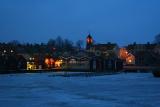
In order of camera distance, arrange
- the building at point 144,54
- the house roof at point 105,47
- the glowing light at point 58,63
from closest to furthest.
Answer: the building at point 144,54, the glowing light at point 58,63, the house roof at point 105,47

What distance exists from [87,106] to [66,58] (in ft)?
422

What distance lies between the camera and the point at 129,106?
38.7m

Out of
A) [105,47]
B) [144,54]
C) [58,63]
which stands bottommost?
[58,63]

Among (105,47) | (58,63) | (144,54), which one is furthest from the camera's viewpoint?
(105,47)

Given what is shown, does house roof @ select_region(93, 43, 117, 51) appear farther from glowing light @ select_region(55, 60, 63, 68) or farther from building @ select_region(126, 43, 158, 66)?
glowing light @ select_region(55, 60, 63, 68)

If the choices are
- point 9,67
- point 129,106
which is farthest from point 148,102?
point 9,67

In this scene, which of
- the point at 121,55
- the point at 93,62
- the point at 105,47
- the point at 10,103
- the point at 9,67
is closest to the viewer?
the point at 10,103

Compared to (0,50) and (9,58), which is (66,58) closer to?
(0,50)

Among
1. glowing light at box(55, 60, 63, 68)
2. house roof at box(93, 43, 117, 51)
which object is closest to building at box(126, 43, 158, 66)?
house roof at box(93, 43, 117, 51)

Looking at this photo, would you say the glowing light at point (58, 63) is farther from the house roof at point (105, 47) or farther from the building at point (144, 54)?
the house roof at point (105, 47)

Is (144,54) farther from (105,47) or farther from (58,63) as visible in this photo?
(105,47)

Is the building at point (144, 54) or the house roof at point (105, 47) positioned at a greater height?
A: the house roof at point (105, 47)

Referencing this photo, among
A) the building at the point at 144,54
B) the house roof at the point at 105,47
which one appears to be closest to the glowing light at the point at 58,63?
the building at the point at 144,54

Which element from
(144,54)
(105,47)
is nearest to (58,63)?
(144,54)
